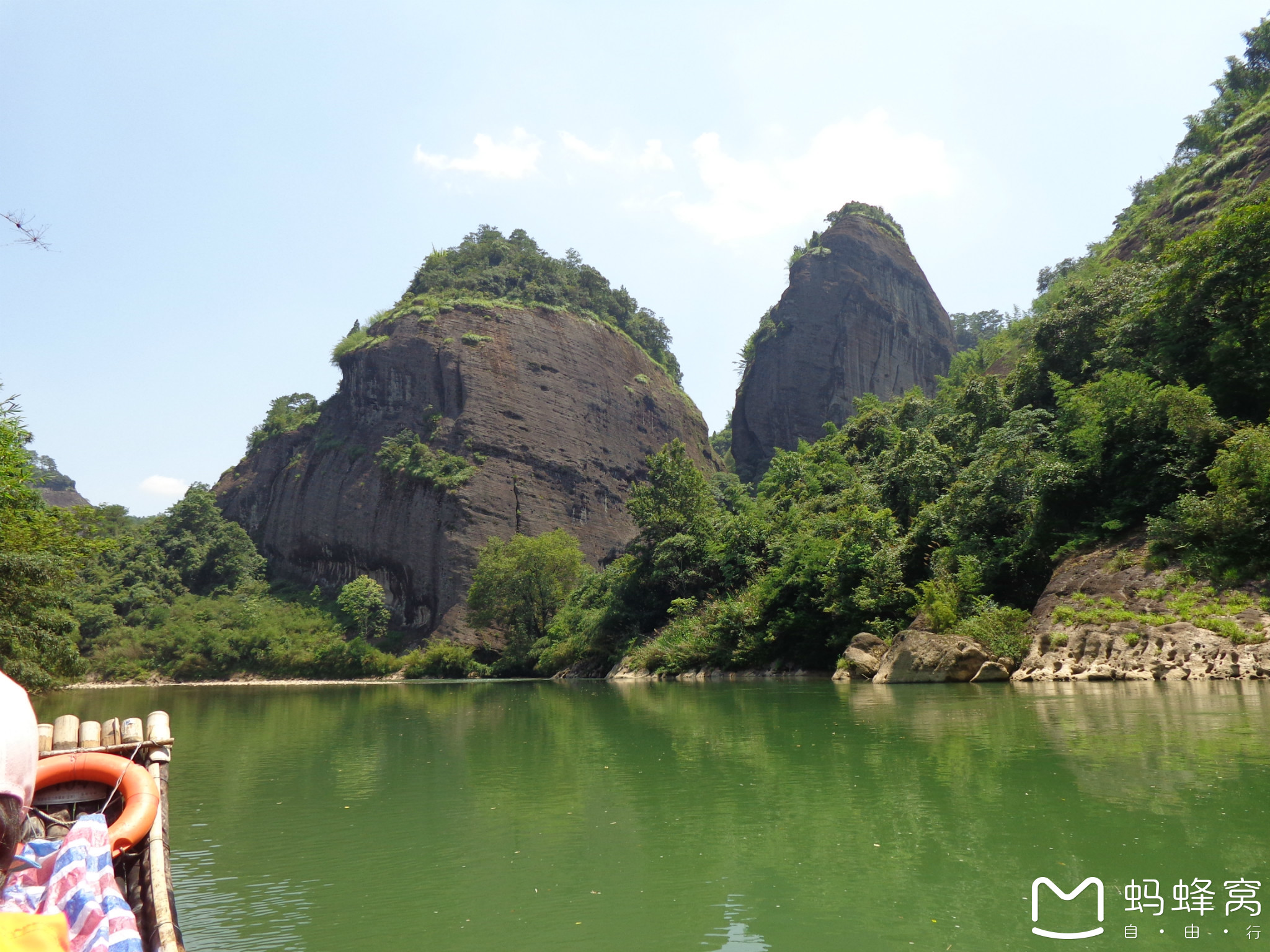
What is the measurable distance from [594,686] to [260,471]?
56.9 meters

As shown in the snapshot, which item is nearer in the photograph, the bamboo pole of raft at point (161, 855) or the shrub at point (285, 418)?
the bamboo pole of raft at point (161, 855)

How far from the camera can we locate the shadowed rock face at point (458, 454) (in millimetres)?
64312

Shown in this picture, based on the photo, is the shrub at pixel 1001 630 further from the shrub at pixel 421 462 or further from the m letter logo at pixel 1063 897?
the shrub at pixel 421 462

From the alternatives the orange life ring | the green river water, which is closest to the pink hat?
the orange life ring

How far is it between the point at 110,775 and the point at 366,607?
5978 centimetres

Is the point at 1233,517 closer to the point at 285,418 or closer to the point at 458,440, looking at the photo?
the point at 458,440

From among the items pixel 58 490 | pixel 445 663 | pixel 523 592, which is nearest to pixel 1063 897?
pixel 523 592

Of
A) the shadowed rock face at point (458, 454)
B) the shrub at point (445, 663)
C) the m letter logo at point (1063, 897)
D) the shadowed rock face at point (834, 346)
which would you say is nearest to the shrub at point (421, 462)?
the shadowed rock face at point (458, 454)

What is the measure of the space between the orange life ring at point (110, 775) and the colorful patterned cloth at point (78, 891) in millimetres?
1011

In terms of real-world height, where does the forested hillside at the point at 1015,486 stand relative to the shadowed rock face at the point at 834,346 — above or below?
below

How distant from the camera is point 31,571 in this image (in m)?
21.6

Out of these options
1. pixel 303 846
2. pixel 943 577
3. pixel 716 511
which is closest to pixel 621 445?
pixel 716 511

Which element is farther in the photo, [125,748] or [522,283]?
[522,283]

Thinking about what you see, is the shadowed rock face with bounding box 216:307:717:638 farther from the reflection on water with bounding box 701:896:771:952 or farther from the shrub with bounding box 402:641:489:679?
the reflection on water with bounding box 701:896:771:952
